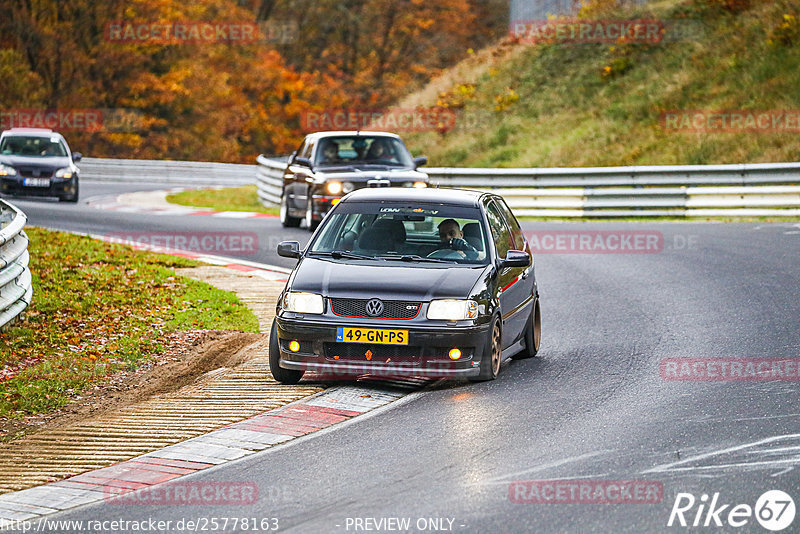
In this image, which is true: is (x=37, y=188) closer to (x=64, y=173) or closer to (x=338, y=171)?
(x=64, y=173)

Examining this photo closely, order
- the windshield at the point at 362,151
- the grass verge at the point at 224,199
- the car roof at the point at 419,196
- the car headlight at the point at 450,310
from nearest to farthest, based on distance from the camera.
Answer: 1. the car headlight at the point at 450,310
2. the car roof at the point at 419,196
3. the windshield at the point at 362,151
4. the grass verge at the point at 224,199

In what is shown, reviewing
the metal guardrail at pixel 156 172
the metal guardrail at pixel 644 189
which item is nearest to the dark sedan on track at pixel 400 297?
the metal guardrail at pixel 644 189

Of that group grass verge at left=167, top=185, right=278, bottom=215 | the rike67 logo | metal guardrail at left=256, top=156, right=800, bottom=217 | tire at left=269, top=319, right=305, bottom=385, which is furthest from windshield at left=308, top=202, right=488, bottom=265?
grass verge at left=167, top=185, right=278, bottom=215

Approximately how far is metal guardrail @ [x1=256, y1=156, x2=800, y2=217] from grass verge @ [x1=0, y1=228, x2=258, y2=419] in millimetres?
10346

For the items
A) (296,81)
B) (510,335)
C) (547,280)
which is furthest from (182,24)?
(510,335)

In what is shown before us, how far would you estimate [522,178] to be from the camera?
88.6ft

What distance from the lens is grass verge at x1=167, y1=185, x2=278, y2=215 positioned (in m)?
30.3

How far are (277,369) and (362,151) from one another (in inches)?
517

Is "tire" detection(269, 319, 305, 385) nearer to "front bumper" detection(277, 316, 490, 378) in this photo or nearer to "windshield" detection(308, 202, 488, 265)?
"front bumper" detection(277, 316, 490, 378)

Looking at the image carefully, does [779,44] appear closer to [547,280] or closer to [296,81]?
[547,280]

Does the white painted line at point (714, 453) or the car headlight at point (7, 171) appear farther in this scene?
the car headlight at point (7, 171)

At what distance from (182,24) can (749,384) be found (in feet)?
175

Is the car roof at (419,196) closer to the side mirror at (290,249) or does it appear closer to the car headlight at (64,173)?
the side mirror at (290,249)

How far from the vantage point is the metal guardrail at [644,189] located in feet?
80.6
